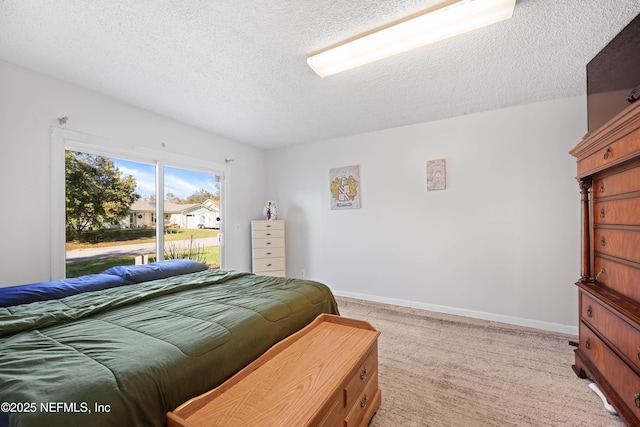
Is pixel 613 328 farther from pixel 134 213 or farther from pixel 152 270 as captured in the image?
pixel 134 213

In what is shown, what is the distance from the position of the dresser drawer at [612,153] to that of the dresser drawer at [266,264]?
3649mm

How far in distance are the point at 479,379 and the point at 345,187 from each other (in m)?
2.72

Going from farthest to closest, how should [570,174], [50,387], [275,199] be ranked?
1. [275,199]
2. [570,174]
3. [50,387]

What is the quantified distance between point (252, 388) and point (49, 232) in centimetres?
242

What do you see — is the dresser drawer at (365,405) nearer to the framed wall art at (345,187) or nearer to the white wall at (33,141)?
the framed wall art at (345,187)

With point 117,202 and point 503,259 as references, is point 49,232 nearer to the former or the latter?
point 117,202

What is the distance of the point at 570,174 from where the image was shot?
2648 mm

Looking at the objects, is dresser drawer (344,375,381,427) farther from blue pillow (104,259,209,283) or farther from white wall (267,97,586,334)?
white wall (267,97,586,334)

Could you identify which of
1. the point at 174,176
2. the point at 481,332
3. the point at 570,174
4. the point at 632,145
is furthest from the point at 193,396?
the point at 570,174

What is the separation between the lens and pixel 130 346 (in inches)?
41.9

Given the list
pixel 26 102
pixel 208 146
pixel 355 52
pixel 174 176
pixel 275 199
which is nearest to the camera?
pixel 355 52

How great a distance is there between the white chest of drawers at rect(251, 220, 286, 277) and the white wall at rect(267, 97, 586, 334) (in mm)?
435

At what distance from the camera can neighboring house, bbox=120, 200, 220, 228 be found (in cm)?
297

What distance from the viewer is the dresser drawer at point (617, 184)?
1.40 metres
